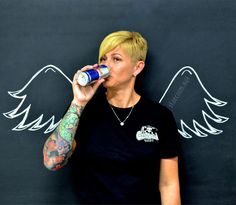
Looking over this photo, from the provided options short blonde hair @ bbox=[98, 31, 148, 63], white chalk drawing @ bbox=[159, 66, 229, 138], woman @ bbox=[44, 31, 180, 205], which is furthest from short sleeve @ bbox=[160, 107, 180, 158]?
short blonde hair @ bbox=[98, 31, 148, 63]

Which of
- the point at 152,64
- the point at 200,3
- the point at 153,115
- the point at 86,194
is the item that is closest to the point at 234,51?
the point at 200,3

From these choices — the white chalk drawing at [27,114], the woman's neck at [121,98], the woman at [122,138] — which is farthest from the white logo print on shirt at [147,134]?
the white chalk drawing at [27,114]

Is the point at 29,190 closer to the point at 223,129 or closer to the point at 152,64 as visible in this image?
the point at 152,64

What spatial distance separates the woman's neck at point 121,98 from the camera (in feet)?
4.86

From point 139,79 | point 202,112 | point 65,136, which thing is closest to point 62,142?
point 65,136

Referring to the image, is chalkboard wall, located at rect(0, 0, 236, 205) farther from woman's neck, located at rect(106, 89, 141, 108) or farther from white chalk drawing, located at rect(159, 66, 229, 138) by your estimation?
woman's neck, located at rect(106, 89, 141, 108)

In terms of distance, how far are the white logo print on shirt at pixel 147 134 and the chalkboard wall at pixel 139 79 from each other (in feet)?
0.74

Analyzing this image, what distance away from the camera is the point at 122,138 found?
1420 mm

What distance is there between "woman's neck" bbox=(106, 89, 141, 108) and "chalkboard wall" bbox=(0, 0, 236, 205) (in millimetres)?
152

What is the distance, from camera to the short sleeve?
1.46 metres

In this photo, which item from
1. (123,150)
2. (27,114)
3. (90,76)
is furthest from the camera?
(27,114)

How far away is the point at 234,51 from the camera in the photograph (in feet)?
5.28

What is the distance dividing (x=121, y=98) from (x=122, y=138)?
17 cm

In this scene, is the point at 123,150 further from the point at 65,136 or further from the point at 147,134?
the point at 65,136
